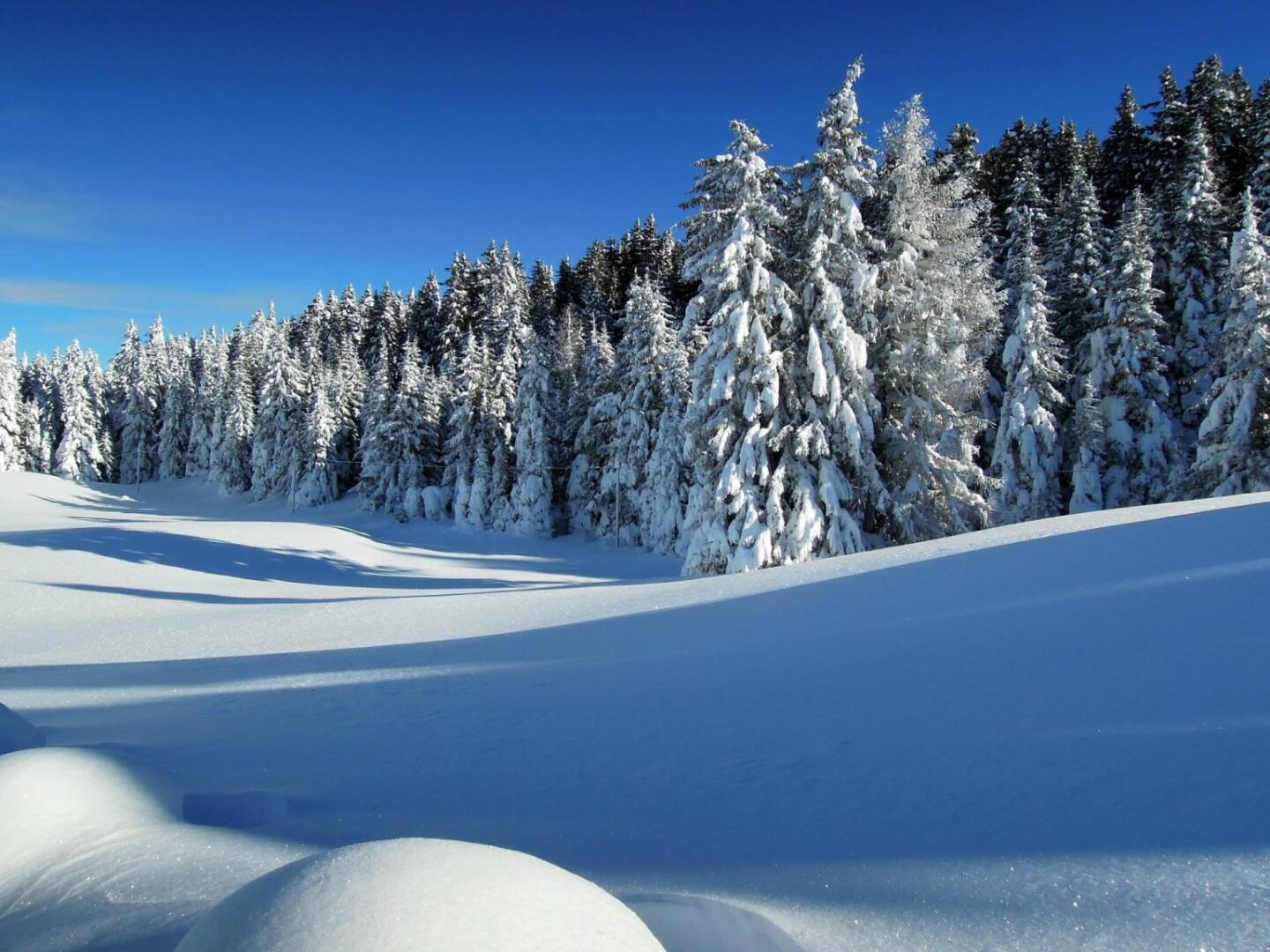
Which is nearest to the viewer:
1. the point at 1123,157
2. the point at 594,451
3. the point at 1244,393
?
the point at 1244,393

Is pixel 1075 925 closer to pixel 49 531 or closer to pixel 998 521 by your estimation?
pixel 998 521

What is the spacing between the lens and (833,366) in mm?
16141

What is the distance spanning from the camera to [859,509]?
56.0 feet

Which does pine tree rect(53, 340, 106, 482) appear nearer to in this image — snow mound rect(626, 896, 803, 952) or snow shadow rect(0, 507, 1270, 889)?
snow shadow rect(0, 507, 1270, 889)

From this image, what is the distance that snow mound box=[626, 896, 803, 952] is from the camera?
2469 mm

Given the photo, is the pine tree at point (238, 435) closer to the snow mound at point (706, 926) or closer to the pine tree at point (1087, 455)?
the pine tree at point (1087, 455)

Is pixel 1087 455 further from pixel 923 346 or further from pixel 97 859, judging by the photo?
pixel 97 859

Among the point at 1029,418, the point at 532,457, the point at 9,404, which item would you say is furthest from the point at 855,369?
the point at 9,404

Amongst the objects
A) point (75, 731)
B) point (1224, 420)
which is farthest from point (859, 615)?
point (1224, 420)

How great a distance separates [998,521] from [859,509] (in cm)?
1289

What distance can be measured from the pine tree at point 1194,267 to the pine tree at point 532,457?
31.3m

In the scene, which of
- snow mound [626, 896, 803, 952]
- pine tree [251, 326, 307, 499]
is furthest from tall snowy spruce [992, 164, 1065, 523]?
pine tree [251, 326, 307, 499]

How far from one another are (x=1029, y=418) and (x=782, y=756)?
86.0ft

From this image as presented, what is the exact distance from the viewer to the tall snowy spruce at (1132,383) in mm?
26047
